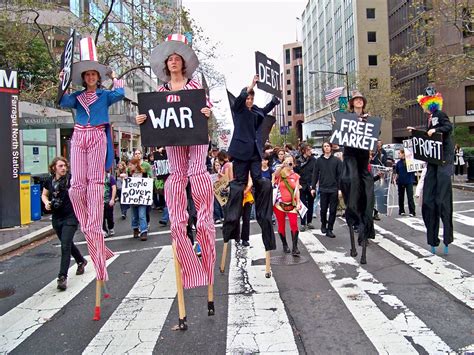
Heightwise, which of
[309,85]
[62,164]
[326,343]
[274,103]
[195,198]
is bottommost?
[326,343]

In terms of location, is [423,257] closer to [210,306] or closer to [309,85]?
[210,306]

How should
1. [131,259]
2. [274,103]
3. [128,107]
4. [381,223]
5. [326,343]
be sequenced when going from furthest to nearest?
1. [128,107]
2. [381,223]
3. [131,259]
4. [274,103]
5. [326,343]

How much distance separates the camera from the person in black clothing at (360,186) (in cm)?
660

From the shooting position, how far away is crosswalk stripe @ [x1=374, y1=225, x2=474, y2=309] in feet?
16.2

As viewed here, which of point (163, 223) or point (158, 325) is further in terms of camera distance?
point (163, 223)

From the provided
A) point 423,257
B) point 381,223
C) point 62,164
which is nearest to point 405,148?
point 381,223

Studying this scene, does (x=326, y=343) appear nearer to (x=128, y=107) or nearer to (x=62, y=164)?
(x=62, y=164)

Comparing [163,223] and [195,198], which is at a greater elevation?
[195,198]

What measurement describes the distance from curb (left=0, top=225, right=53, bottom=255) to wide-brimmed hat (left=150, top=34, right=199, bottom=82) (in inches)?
234

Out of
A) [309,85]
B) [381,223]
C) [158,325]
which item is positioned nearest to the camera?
[158,325]

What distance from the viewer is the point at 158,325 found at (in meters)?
4.28

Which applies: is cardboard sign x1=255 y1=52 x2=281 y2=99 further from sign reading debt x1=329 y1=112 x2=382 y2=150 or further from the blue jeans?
the blue jeans

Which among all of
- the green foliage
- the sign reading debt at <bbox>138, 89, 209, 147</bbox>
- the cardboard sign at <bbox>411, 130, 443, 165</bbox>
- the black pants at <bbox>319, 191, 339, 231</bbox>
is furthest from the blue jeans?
the green foliage

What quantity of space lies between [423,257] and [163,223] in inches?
272
